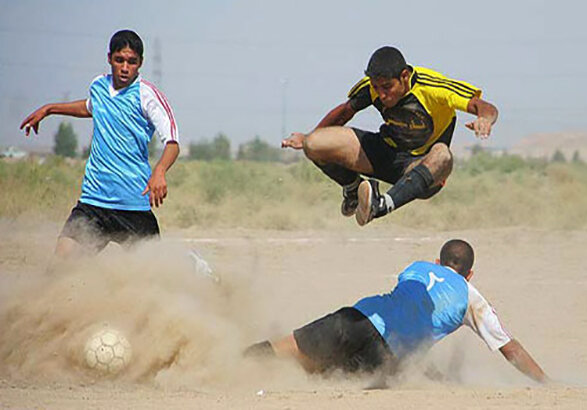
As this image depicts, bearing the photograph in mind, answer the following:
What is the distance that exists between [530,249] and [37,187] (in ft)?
31.5

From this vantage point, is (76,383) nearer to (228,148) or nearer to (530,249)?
(530,249)

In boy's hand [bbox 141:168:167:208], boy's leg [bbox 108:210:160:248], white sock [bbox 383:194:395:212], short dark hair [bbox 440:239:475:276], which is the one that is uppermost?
boy's hand [bbox 141:168:167:208]

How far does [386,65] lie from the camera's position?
287 inches

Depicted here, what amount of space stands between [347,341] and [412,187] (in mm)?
1183

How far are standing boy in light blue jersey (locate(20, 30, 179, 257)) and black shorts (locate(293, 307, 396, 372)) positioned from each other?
1.47 meters

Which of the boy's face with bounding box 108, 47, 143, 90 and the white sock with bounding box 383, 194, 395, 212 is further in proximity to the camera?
the boy's face with bounding box 108, 47, 143, 90

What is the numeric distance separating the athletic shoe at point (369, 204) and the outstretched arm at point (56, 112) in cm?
212

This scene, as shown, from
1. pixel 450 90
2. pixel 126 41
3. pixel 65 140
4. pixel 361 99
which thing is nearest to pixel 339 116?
pixel 361 99

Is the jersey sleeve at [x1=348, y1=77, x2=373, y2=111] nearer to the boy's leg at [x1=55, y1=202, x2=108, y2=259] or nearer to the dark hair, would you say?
the dark hair

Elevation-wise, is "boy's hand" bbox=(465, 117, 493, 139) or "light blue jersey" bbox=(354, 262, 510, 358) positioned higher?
"boy's hand" bbox=(465, 117, 493, 139)

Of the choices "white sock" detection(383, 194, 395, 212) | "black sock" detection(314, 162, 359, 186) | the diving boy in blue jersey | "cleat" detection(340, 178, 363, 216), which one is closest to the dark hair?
"white sock" detection(383, 194, 395, 212)

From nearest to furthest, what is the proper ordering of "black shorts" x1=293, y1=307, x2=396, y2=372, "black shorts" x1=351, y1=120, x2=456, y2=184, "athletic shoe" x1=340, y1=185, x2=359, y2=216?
"black shorts" x1=293, y1=307, x2=396, y2=372, "black shorts" x1=351, y1=120, x2=456, y2=184, "athletic shoe" x1=340, y1=185, x2=359, y2=216

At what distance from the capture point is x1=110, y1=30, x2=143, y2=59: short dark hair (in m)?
7.29

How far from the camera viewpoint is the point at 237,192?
1027 inches
